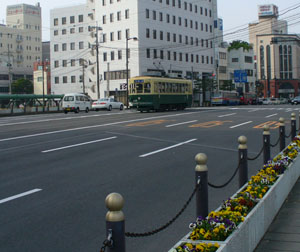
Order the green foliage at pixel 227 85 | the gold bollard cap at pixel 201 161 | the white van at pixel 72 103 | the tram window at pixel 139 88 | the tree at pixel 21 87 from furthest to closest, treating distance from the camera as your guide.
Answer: the tree at pixel 21 87 → the green foliage at pixel 227 85 → the white van at pixel 72 103 → the tram window at pixel 139 88 → the gold bollard cap at pixel 201 161

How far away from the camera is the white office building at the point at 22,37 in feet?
470

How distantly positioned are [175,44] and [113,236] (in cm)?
A: 8003

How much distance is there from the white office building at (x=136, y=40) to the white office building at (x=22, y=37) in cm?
3455

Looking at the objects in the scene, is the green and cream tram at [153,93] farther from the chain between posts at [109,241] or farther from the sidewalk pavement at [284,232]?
the chain between posts at [109,241]

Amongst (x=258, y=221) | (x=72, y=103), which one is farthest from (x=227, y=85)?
(x=258, y=221)

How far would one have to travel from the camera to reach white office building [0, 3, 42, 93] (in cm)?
14312

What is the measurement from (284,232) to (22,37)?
510 ft

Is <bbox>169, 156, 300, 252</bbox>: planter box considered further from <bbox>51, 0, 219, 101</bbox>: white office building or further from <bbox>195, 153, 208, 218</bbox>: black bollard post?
<bbox>51, 0, 219, 101</bbox>: white office building

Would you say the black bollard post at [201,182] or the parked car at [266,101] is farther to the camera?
the parked car at [266,101]

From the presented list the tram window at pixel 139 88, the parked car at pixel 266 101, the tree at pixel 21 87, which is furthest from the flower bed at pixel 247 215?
the tree at pixel 21 87

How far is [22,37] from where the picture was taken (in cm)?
15075

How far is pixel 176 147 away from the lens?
14.5 m

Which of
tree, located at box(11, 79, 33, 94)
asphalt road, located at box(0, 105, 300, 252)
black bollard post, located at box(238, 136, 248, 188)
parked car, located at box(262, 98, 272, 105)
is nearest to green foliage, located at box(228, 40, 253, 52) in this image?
parked car, located at box(262, 98, 272, 105)

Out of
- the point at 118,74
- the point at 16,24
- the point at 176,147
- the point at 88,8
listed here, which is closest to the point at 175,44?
the point at 118,74
